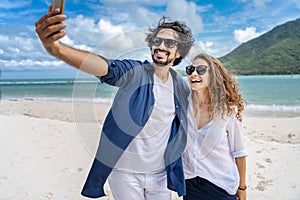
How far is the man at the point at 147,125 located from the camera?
1527 mm

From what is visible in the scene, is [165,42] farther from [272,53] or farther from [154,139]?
[272,53]

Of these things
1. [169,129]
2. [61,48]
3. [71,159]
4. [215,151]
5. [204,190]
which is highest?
[61,48]

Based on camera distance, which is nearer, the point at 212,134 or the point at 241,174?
the point at 212,134

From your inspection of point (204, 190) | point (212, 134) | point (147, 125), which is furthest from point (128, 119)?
point (204, 190)

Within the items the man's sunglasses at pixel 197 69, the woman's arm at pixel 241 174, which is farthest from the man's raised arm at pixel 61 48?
the woman's arm at pixel 241 174

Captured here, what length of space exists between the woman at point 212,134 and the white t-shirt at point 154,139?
0.50 ft

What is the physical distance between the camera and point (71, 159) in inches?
195

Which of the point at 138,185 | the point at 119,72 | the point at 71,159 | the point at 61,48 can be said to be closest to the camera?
the point at 61,48

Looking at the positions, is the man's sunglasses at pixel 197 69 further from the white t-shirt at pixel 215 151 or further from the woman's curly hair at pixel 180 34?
the white t-shirt at pixel 215 151

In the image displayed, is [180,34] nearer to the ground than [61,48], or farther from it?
farther from it

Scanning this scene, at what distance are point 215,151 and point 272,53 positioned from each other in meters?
48.7

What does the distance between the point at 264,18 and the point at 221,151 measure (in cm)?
5901

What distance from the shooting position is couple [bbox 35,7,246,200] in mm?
1538

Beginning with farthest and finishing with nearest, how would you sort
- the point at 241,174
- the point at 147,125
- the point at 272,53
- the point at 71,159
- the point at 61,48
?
the point at 272,53, the point at 71,159, the point at 241,174, the point at 147,125, the point at 61,48
